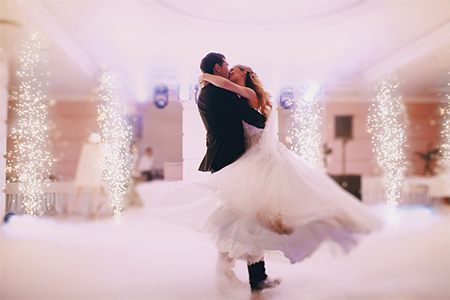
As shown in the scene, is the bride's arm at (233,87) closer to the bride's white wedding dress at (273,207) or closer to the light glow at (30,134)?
the bride's white wedding dress at (273,207)

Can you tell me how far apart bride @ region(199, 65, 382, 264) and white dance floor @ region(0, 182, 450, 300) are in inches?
6.1

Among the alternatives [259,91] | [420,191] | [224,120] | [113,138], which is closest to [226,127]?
[224,120]

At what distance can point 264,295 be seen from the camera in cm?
149

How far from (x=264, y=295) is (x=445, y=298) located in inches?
38.5

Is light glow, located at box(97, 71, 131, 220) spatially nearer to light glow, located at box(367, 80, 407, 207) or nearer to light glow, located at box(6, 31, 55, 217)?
light glow, located at box(6, 31, 55, 217)

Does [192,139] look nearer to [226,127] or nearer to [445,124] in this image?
[226,127]

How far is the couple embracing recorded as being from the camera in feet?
4.03

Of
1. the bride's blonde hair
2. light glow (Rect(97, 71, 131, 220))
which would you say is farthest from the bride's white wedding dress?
light glow (Rect(97, 71, 131, 220))

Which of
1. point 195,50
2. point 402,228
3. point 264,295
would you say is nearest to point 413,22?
point 402,228

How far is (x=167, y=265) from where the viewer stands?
196 cm

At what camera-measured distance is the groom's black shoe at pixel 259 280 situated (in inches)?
60.9

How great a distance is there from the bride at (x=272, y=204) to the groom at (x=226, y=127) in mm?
46

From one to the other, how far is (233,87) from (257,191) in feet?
2.03

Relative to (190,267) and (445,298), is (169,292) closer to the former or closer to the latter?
(190,267)
